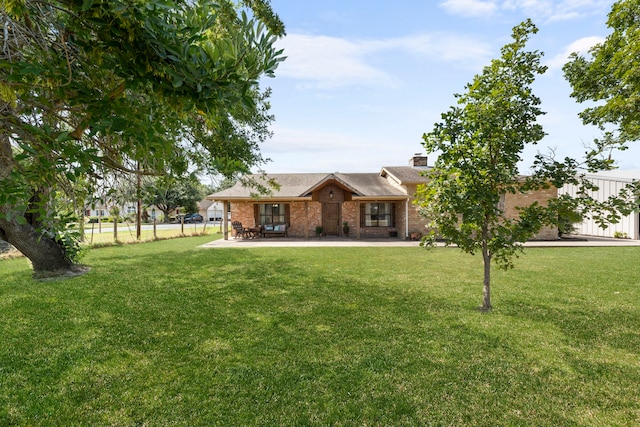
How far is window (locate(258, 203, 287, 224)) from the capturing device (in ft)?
69.5

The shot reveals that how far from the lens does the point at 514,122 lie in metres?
5.79

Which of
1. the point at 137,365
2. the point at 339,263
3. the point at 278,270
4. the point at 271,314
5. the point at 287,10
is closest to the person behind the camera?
the point at 137,365

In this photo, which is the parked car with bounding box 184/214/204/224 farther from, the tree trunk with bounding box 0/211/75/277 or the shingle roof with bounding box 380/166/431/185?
the tree trunk with bounding box 0/211/75/277

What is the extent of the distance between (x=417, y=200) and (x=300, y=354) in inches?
149

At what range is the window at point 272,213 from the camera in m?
21.2

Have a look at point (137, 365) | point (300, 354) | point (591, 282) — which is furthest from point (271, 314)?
point (591, 282)

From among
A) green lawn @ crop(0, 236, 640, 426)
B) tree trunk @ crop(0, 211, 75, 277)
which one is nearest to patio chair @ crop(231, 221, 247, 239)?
tree trunk @ crop(0, 211, 75, 277)

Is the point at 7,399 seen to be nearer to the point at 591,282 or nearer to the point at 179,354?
the point at 179,354

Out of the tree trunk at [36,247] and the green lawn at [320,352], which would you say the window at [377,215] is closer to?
the green lawn at [320,352]

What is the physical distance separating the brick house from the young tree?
13.1 metres

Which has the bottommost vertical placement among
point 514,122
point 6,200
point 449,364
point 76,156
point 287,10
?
point 449,364

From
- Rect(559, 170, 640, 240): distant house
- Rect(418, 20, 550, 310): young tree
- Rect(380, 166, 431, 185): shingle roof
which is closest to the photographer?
Rect(418, 20, 550, 310): young tree

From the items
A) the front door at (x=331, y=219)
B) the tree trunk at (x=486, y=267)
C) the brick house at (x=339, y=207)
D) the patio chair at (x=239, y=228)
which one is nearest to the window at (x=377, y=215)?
the brick house at (x=339, y=207)

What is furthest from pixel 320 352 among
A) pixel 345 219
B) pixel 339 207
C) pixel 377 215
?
pixel 377 215
